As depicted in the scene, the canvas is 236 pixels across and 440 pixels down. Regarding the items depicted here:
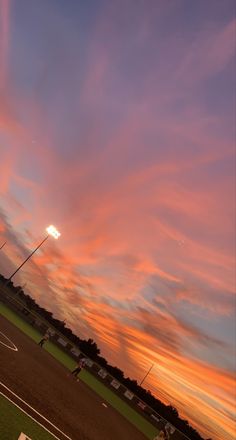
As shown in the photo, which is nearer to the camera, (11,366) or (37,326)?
(11,366)

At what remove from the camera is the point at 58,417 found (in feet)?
53.9

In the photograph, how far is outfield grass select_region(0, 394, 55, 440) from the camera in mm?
10878

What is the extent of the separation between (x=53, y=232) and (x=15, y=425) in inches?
1317

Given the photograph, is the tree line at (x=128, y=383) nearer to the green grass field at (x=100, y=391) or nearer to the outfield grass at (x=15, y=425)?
the green grass field at (x=100, y=391)

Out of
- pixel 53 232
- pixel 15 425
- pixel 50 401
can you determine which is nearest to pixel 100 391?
pixel 53 232

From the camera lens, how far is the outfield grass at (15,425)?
10878mm

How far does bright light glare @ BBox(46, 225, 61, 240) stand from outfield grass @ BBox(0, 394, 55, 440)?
3156cm

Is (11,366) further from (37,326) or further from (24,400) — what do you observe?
(37,326)

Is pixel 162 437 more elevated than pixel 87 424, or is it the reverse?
pixel 162 437

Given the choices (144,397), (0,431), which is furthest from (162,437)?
(144,397)

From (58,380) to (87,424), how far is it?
19.7ft

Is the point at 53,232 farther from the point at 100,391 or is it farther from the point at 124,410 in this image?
the point at 124,410

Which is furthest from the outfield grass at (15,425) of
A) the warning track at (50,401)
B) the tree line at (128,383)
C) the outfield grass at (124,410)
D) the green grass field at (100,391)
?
the tree line at (128,383)

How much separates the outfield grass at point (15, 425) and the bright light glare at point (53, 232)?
31.6 metres
